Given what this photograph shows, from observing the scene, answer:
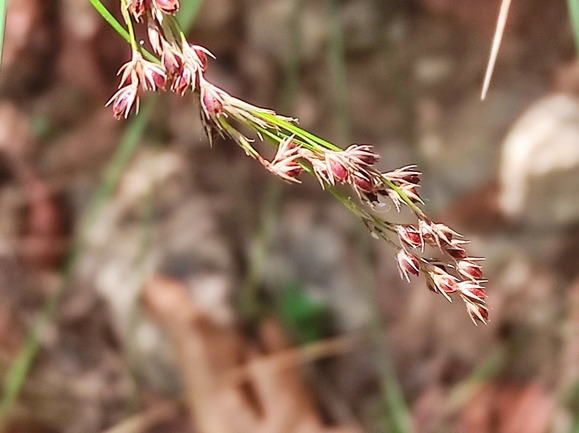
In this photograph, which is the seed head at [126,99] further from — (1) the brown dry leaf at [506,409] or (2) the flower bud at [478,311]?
(1) the brown dry leaf at [506,409]

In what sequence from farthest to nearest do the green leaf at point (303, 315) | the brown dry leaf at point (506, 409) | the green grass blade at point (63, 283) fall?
the green leaf at point (303, 315)
the brown dry leaf at point (506, 409)
the green grass blade at point (63, 283)

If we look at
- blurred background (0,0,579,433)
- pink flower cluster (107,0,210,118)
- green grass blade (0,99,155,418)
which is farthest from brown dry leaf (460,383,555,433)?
pink flower cluster (107,0,210,118)

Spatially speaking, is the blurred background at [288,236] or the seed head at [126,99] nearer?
the seed head at [126,99]

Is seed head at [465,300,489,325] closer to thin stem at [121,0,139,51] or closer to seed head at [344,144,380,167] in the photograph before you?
seed head at [344,144,380,167]

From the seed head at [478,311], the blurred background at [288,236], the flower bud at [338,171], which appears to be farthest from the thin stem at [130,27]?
the blurred background at [288,236]

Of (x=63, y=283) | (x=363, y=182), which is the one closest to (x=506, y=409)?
(x=63, y=283)

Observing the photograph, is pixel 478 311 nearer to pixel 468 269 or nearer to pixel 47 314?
pixel 468 269

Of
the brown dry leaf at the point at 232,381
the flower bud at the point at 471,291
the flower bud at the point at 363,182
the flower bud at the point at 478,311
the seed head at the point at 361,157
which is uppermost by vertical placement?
the seed head at the point at 361,157
